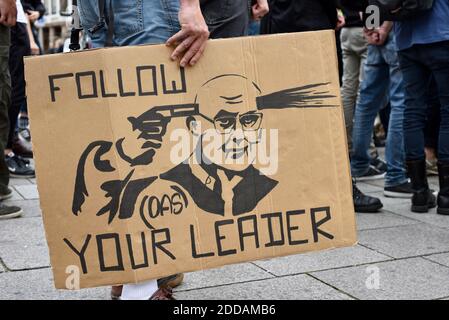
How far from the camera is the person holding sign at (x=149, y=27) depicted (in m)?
2.33

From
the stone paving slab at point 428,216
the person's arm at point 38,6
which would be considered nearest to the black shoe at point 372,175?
the stone paving slab at point 428,216

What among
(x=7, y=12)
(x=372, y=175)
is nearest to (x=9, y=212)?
(x=7, y=12)

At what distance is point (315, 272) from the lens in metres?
3.10

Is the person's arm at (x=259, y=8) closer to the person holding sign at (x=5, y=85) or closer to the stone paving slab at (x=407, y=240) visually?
the stone paving slab at (x=407, y=240)

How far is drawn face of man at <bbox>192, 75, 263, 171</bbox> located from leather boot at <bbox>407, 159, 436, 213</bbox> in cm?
224

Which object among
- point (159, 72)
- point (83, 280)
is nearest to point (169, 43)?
point (159, 72)

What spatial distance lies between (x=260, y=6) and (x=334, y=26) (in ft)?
3.47

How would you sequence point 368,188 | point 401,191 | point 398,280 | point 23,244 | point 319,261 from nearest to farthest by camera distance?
point 398,280 < point 319,261 < point 23,244 < point 401,191 < point 368,188

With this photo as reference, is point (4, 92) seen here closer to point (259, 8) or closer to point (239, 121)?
point (259, 8)

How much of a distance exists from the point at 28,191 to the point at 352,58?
2.80m

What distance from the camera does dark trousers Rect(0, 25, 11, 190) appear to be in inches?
161

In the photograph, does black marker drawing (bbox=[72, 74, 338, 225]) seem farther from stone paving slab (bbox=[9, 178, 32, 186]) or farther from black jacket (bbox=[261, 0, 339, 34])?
stone paving slab (bbox=[9, 178, 32, 186])

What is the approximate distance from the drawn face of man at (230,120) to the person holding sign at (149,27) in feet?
0.44

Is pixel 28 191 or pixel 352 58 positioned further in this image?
pixel 352 58
